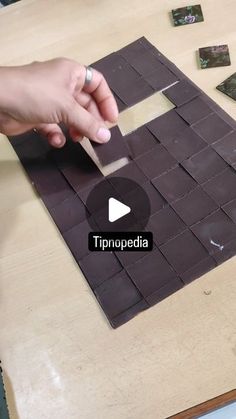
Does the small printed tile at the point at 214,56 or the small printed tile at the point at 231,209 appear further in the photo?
the small printed tile at the point at 214,56

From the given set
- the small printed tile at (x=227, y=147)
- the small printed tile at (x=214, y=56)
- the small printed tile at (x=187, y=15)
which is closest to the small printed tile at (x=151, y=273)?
the small printed tile at (x=227, y=147)

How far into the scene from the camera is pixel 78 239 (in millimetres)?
700

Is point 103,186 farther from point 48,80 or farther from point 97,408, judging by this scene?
point 97,408

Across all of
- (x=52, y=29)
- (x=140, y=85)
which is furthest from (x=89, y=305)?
(x=52, y=29)

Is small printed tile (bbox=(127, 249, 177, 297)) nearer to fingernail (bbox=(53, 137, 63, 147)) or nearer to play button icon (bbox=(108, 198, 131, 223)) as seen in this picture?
play button icon (bbox=(108, 198, 131, 223))

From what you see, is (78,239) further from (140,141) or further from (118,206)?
(140,141)

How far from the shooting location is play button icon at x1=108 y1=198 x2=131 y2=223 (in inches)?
27.7

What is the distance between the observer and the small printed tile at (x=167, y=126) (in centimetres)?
77

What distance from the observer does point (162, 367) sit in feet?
1.93

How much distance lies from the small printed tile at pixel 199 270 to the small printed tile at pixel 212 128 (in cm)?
22

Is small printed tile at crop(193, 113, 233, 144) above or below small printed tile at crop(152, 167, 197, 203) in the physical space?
above

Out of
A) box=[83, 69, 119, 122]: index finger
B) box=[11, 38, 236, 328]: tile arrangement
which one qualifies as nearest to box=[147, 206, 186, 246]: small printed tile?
box=[11, 38, 236, 328]: tile arrangement

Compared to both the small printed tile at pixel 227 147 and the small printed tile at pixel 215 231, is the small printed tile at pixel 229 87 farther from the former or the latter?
the small printed tile at pixel 215 231

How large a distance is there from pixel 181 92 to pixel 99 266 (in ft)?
1.25
